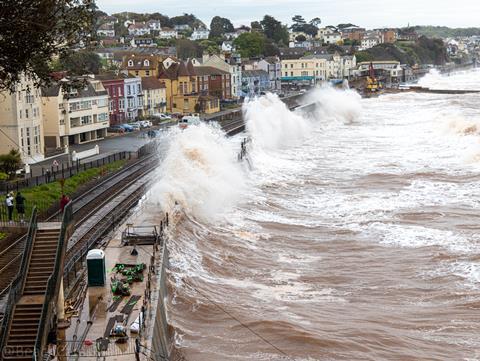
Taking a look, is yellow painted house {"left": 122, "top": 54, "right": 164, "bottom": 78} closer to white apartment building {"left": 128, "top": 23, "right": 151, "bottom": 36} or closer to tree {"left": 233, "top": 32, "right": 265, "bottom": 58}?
tree {"left": 233, "top": 32, "right": 265, "bottom": 58}

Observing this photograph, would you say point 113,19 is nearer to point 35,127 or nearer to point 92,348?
point 35,127

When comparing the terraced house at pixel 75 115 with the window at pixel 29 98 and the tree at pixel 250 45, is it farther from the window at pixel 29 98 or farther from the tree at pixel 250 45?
the tree at pixel 250 45

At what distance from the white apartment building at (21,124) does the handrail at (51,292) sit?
2351 centimetres

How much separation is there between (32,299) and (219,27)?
183982 mm

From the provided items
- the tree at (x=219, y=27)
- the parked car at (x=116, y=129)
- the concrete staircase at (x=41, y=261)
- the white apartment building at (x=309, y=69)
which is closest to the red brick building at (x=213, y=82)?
the parked car at (x=116, y=129)

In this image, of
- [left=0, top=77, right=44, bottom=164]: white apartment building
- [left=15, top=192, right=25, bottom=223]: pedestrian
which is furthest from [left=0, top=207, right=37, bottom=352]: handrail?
[left=0, top=77, right=44, bottom=164]: white apartment building

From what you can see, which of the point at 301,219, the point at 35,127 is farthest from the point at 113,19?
the point at 301,219

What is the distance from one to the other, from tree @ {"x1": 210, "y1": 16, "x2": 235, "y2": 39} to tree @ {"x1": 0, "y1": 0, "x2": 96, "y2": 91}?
173 m

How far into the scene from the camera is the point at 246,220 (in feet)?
91.9

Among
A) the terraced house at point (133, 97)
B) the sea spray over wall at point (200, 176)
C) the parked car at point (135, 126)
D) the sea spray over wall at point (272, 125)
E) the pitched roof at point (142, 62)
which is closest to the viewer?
the sea spray over wall at point (200, 176)

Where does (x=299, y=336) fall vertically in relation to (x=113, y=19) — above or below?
below

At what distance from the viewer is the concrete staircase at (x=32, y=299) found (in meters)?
13.1

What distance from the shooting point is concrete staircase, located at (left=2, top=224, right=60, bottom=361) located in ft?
43.1

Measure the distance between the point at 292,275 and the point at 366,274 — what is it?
2.01m
